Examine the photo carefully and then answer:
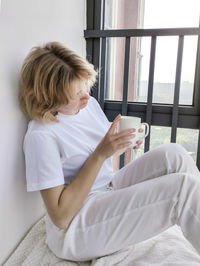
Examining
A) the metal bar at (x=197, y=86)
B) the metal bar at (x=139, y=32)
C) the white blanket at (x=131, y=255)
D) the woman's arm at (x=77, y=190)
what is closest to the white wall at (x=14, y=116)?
the white blanket at (x=131, y=255)

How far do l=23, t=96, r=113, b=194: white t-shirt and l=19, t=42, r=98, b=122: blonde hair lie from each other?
6 cm

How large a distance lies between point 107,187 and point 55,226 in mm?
282

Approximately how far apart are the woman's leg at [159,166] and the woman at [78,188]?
0.11 m

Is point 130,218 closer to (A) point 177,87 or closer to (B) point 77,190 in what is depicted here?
(B) point 77,190

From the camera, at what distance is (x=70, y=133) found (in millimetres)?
939

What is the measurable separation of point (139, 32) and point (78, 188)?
3.03 feet

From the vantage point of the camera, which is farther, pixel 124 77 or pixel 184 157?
pixel 124 77

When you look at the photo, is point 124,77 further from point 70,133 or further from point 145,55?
point 70,133

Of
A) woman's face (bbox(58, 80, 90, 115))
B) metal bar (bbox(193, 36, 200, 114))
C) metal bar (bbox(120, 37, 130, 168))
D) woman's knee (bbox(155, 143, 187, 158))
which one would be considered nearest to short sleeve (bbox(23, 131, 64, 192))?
woman's face (bbox(58, 80, 90, 115))

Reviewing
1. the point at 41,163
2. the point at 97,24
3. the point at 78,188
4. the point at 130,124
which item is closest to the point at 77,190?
the point at 78,188

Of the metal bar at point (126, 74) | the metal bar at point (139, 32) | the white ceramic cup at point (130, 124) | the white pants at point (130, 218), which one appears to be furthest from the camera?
the metal bar at point (126, 74)

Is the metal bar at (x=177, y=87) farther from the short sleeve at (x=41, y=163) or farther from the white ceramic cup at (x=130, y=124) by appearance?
the short sleeve at (x=41, y=163)

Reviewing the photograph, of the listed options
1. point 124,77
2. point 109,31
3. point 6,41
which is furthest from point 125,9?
point 6,41

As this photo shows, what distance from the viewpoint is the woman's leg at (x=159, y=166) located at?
3.11 feet
